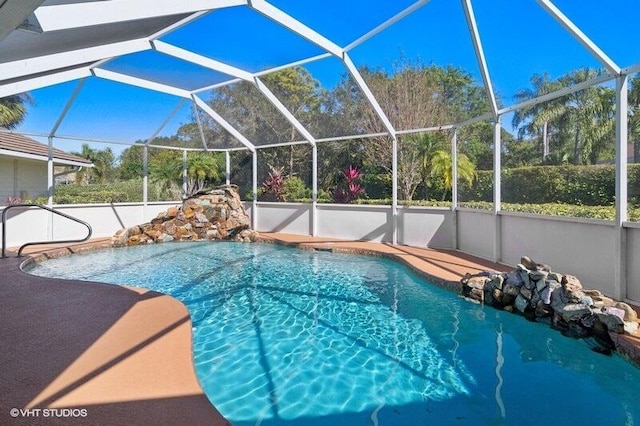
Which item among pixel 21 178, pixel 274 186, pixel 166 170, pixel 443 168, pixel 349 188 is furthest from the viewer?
pixel 166 170

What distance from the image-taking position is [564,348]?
438 centimetres

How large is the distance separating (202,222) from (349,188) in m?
4.94

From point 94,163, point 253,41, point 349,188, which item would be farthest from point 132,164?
point 94,163

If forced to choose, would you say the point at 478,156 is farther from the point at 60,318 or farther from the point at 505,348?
the point at 60,318

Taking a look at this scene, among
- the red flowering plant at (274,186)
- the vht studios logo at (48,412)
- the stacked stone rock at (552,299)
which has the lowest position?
the vht studios logo at (48,412)

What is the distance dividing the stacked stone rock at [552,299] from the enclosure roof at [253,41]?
2.84 meters

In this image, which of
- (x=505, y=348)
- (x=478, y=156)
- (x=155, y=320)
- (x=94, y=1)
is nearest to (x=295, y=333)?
(x=155, y=320)

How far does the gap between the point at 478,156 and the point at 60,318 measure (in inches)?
327

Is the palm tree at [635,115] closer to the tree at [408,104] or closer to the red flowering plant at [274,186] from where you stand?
the tree at [408,104]

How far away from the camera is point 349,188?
42.4ft

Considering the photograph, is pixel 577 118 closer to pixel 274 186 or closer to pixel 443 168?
pixel 443 168

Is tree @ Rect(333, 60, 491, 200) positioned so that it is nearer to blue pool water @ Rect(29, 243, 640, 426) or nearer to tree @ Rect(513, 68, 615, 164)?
tree @ Rect(513, 68, 615, 164)

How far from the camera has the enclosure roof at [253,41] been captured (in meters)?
4.51

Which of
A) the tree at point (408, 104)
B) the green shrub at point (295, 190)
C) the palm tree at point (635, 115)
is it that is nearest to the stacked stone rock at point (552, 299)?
the palm tree at point (635, 115)
